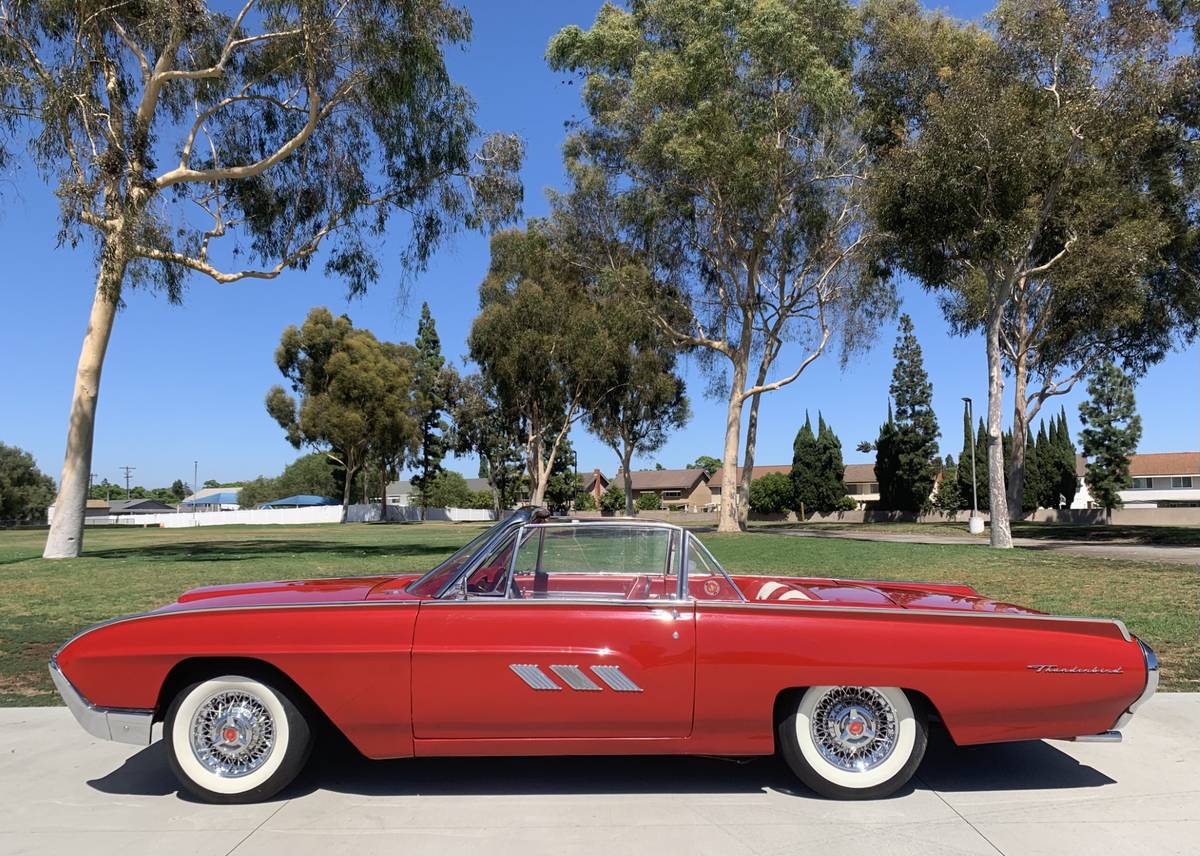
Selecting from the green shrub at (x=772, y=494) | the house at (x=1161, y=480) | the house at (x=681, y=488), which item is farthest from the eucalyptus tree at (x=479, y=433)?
the house at (x=1161, y=480)

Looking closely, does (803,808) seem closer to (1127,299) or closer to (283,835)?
(283,835)

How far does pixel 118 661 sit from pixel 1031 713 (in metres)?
4.08

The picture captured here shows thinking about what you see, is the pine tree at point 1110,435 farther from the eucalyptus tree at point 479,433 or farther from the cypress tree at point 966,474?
the eucalyptus tree at point 479,433

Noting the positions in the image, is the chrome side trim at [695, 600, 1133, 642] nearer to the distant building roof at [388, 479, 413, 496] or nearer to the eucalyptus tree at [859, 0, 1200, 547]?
the eucalyptus tree at [859, 0, 1200, 547]

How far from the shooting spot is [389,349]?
58.1m

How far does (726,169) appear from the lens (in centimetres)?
2609

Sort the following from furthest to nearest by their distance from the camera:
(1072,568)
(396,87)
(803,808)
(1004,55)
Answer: (1004,55) → (396,87) → (1072,568) → (803,808)

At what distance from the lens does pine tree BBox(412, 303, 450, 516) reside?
61344mm

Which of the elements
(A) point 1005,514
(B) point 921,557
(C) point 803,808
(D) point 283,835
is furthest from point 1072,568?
(D) point 283,835

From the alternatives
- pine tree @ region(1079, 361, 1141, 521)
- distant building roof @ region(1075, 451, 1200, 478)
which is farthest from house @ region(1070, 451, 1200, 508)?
pine tree @ region(1079, 361, 1141, 521)

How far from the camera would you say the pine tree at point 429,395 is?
61.3 meters

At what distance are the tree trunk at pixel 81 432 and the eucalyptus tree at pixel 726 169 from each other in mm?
16085

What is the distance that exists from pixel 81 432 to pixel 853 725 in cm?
1860

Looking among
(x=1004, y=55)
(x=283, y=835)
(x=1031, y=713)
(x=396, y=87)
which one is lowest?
(x=283, y=835)
